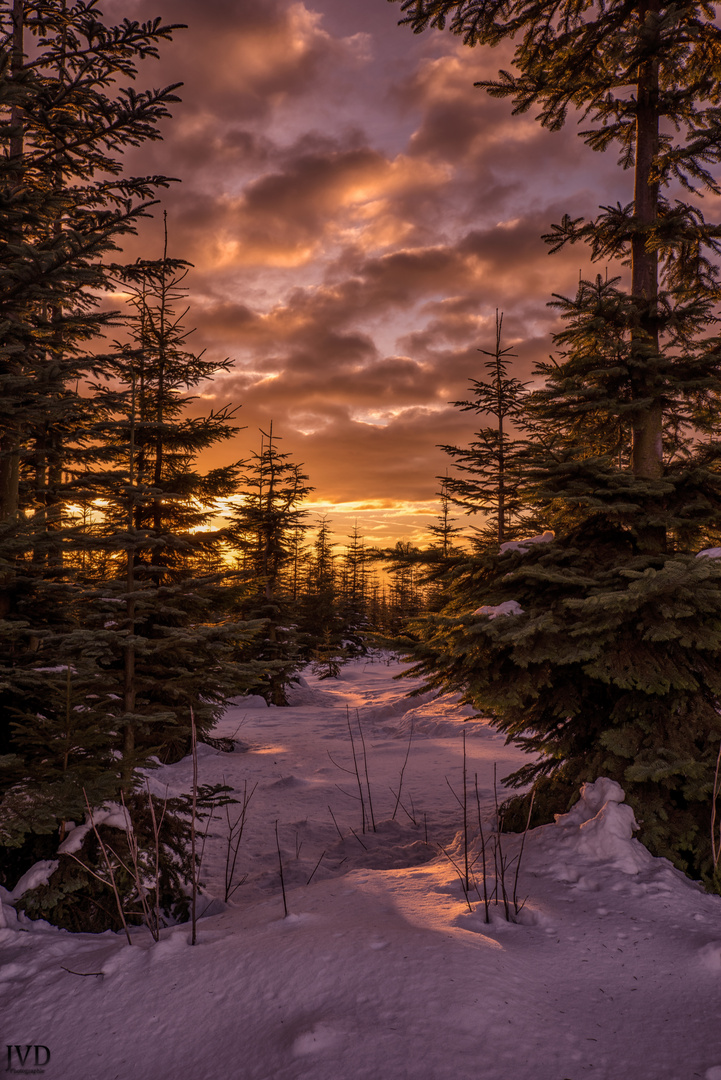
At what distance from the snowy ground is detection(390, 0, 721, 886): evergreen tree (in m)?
0.75

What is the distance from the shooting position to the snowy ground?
2.46 meters

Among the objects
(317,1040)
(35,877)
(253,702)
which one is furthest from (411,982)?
(253,702)

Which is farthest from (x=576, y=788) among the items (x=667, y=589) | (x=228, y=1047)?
(x=228, y=1047)

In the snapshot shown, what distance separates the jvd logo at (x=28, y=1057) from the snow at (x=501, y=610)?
13.4 ft

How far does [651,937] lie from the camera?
340 cm

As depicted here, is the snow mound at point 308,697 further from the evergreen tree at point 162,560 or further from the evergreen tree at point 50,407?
the evergreen tree at point 50,407

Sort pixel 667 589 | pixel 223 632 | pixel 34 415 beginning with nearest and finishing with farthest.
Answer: pixel 667 589 < pixel 223 632 < pixel 34 415

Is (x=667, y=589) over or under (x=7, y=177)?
under

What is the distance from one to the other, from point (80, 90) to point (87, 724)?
32.7 ft

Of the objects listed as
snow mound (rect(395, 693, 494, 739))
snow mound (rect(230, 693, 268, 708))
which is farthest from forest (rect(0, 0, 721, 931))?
snow mound (rect(230, 693, 268, 708))

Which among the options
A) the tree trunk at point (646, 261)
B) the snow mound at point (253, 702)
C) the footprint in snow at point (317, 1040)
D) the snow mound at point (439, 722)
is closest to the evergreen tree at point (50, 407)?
the footprint in snow at point (317, 1040)

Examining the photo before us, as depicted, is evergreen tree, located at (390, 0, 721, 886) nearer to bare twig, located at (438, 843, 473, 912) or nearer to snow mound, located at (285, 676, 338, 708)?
bare twig, located at (438, 843, 473, 912)

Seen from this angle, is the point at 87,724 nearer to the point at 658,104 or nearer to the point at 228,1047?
the point at 228,1047

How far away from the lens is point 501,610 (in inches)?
195
